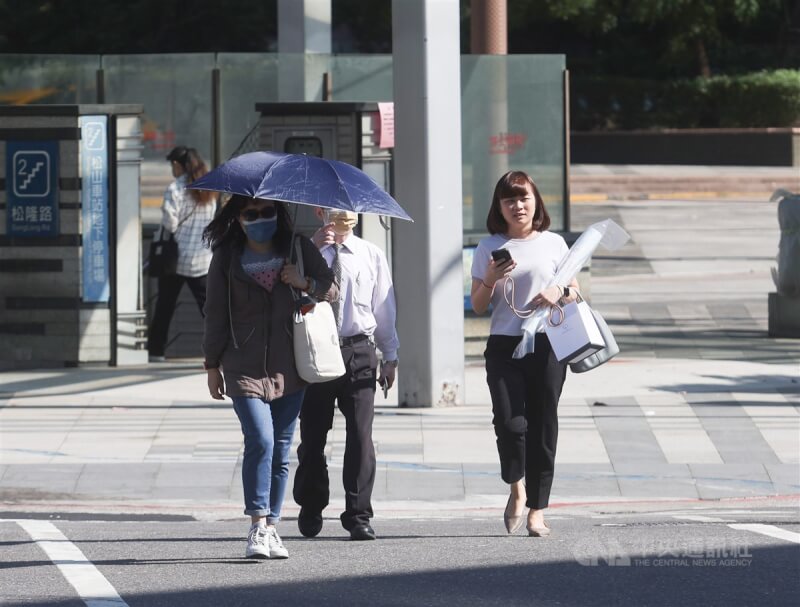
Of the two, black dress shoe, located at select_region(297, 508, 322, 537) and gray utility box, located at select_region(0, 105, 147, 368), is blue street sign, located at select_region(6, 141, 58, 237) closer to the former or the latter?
gray utility box, located at select_region(0, 105, 147, 368)

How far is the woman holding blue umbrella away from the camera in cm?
675

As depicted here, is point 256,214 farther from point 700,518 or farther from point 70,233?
point 70,233

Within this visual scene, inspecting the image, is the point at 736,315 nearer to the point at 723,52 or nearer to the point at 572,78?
the point at 572,78

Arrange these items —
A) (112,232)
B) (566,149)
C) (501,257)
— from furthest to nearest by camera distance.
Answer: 1. (566,149)
2. (112,232)
3. (501,257)

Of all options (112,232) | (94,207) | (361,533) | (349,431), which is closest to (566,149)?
(112,232)

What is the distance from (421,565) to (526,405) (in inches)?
42.8

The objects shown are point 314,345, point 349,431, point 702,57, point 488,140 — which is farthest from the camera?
point 702,57

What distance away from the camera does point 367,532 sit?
24.6 feet

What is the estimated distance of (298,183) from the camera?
6.71m

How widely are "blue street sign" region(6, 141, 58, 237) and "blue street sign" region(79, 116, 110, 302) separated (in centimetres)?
25

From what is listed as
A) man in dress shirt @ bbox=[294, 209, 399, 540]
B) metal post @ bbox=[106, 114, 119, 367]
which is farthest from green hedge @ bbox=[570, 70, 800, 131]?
man in dress shirt @ bbox=[294, 209, 399, 540]

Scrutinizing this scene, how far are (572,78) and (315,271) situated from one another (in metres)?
35.5

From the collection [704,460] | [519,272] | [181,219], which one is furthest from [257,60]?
[519,272]

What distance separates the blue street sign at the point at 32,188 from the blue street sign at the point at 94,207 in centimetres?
25
